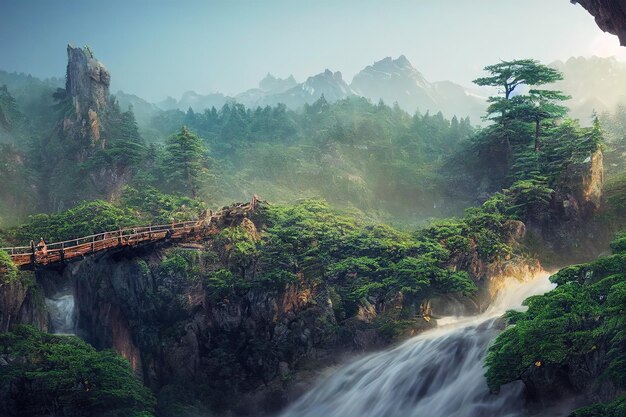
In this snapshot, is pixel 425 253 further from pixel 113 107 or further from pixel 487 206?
pixel 113 107

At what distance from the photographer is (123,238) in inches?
1227

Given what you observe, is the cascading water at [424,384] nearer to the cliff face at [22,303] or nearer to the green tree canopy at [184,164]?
the cliff face at [22,303]

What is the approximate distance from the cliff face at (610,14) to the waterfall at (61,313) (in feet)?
102

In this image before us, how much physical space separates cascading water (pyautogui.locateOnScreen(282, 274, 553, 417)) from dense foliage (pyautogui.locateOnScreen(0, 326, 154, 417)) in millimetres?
8108

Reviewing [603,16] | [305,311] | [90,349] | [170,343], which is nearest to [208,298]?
[170,343]

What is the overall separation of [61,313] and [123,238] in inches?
370

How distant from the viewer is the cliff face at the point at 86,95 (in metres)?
59.3

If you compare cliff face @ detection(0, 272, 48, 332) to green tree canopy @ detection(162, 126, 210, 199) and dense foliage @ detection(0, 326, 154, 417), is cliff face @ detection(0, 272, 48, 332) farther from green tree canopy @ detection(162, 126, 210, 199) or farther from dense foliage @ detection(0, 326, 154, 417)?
green tree canopy @ detection(162, 126, 210, 199)

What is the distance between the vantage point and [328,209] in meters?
44.6

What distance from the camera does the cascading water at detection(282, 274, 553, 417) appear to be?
72.6 feet

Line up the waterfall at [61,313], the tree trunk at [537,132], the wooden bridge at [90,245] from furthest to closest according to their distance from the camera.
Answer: the tree trunk at [537,132] → the waterfall at [61,313] → the wooden bridge at [90,245]

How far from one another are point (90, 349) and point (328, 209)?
2239 cm

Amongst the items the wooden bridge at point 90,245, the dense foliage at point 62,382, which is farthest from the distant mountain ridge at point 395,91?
the dense foliage at point 62,382

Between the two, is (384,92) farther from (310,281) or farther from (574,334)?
(574,334)
